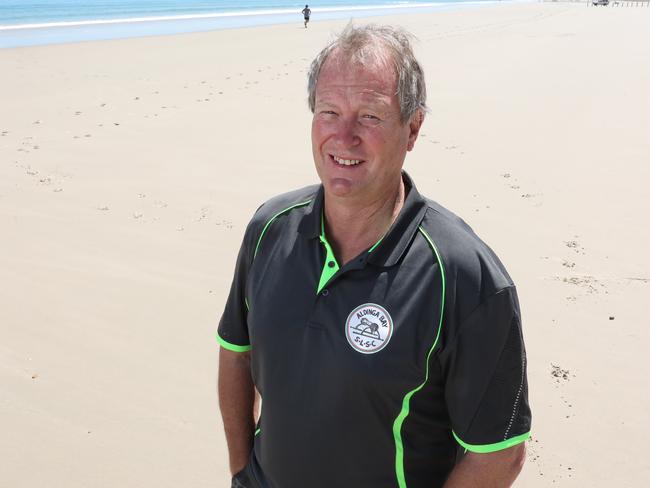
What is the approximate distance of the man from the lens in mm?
1685

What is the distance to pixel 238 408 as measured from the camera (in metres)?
2.29

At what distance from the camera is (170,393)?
160 inches

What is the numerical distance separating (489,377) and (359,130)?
0.78 metres

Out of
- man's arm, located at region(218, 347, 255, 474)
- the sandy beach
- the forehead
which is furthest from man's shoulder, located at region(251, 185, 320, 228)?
the sandy beach

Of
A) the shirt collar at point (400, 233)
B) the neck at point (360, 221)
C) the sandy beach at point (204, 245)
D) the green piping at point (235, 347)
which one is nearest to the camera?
the shirt collar at point (400, 233)

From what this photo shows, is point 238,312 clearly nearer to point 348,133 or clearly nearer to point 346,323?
point 346,323

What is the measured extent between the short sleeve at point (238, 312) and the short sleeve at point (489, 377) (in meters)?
0.78

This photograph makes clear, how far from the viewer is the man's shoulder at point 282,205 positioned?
209 centimetres

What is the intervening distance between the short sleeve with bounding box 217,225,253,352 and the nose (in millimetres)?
484

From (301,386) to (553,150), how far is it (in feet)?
27.5

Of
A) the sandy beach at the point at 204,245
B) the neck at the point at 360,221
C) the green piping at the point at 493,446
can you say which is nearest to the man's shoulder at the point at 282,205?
the neck at the point at 360,221

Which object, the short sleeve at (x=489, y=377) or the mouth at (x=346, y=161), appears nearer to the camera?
the short sleeve at (x=489, y=377)

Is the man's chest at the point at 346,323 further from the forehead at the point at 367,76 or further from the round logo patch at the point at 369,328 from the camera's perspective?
the forehead at the point at 367,76

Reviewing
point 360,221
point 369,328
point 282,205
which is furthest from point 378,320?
point 282,205
